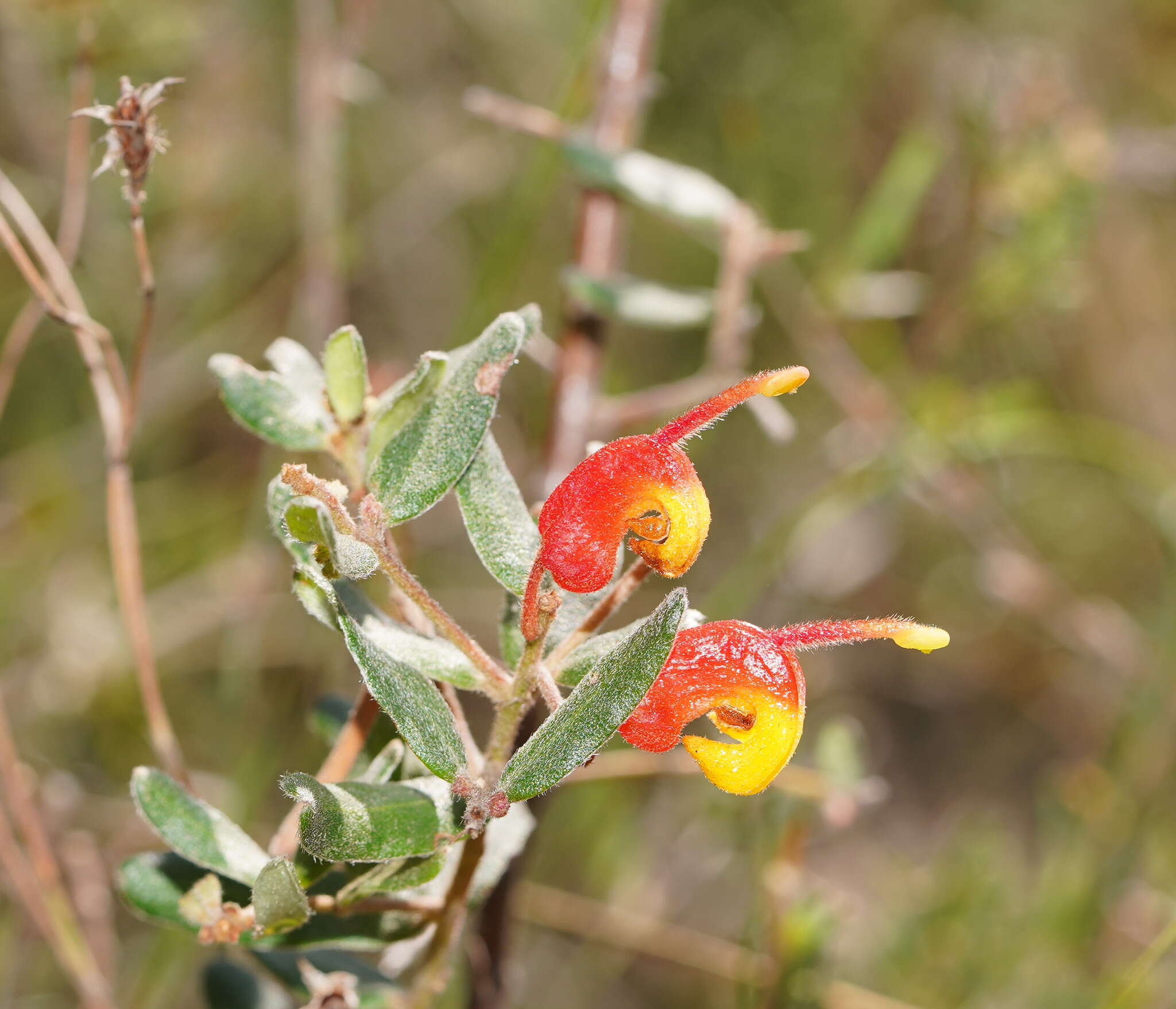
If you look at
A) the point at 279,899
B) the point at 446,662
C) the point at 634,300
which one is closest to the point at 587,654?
the point at 446,662

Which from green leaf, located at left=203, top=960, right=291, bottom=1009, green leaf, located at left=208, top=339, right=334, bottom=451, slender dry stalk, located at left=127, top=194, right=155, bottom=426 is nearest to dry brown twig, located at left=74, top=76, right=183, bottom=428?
slender dry stalk, located at left=127, top=194, right=155, bottom=426

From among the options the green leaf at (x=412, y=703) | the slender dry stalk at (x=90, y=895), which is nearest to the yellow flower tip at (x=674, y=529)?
the green leaf at (x=412, y=703)

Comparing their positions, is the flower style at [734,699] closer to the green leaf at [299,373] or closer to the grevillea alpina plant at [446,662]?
the grevillea alpina plant at [446,662]

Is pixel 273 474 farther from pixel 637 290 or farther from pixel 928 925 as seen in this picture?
pixel 928 925

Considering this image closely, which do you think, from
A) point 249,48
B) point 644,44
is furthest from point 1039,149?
point 249,48

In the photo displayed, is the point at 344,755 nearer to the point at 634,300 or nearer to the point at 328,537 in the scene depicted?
the point at 328,537
